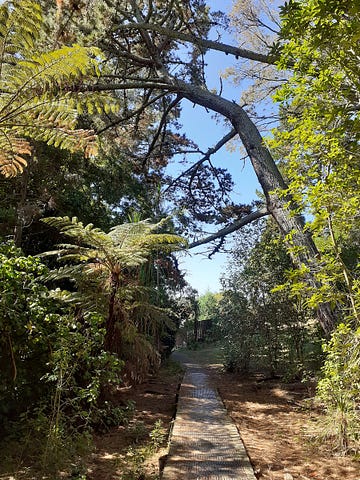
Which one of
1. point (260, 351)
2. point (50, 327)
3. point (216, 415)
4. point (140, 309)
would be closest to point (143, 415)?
point (216, 415)

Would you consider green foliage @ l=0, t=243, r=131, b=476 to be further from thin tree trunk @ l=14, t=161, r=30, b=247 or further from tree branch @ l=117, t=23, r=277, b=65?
tree branch @ l=117, t=23, r=277, b=65

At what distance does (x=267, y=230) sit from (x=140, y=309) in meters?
4.59

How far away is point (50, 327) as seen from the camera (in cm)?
300

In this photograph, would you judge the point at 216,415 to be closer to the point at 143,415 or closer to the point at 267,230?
the point at 143,415

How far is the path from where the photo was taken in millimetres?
2424

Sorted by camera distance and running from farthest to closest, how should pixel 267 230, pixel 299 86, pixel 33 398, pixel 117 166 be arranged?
pixel 267 230 < pixel 117 166 < pixel 33 398 < pixel 299 86

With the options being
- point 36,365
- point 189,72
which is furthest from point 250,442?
point 189,72

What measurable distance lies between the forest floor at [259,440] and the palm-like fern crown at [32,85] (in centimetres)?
243

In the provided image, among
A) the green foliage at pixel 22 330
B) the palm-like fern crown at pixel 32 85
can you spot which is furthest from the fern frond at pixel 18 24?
the green foliage at pixel 22 330

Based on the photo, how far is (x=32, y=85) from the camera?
2609mm

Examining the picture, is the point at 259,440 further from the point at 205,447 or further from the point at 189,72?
the point at 189,72

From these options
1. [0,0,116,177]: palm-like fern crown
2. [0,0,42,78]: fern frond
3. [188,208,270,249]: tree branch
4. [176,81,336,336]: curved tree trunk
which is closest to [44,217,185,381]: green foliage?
[0,0,116,177]: palm-like fern crown

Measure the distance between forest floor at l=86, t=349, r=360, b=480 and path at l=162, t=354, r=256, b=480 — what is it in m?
Result: 0.11

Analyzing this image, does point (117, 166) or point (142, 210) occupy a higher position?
point (117, 166)
